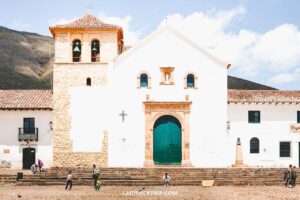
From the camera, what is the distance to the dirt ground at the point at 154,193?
75.4 ft

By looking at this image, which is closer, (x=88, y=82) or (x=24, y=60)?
(x=88, y=82)

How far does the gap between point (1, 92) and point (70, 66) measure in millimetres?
8143

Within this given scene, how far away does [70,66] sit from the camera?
34750 mm

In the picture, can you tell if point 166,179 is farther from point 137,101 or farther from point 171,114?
point 137,101

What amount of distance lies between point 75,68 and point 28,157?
25.2 feet

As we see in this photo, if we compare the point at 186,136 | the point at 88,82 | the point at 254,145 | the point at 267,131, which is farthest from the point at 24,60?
the point at 267,131

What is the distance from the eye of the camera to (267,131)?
121ft

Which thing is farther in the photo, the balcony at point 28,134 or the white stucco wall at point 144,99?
the balcony at point 28,134

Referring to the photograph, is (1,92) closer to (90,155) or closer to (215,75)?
(90,155)

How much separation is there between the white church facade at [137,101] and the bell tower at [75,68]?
0.07m

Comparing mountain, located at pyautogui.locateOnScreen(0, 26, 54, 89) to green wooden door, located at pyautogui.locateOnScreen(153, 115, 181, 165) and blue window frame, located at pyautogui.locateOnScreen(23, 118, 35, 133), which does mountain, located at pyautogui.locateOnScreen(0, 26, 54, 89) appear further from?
green wooden door, located at pyautogui.locateOnScreen(153, 115, 181, 165)

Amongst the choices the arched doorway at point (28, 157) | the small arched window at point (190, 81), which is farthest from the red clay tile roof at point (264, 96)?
the arched doorway at point (28, 157)

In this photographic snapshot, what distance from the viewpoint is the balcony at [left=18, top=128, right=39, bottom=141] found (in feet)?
120

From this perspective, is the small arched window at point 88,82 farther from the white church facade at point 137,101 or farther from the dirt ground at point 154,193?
the dirt ground at point 154,193
